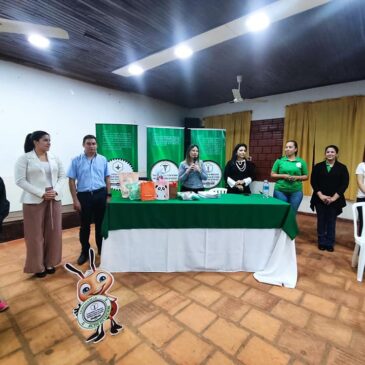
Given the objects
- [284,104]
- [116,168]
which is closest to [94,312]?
[116,168]

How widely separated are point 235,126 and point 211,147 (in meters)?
1.78

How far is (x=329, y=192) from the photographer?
9.55ft

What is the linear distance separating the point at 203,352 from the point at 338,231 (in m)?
3.49

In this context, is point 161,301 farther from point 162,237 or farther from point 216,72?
point 216,72

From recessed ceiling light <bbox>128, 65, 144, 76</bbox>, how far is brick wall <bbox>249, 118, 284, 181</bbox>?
306cm

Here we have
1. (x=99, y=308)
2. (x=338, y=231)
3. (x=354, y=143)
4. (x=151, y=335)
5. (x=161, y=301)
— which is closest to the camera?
(x=99, y=308)

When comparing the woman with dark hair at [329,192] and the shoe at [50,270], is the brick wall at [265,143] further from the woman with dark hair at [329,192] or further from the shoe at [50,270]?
the shoe at [50,270]

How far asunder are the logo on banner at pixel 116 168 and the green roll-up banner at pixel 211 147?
1.38 m

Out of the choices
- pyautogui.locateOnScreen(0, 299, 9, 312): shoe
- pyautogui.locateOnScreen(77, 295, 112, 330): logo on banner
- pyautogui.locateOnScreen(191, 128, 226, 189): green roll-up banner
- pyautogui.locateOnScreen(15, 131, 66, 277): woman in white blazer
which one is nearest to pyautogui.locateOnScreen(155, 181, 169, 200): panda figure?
pyautogui.locateOnScreen(15, 131, 66, 277): woman in white blazer

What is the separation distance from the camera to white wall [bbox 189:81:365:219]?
4352 millimetres

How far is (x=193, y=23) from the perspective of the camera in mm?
2457

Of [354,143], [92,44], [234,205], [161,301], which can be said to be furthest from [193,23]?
[354,143]

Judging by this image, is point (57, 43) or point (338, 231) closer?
point (57, 43)

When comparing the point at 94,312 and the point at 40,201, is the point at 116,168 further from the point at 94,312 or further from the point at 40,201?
the point at 94,312
